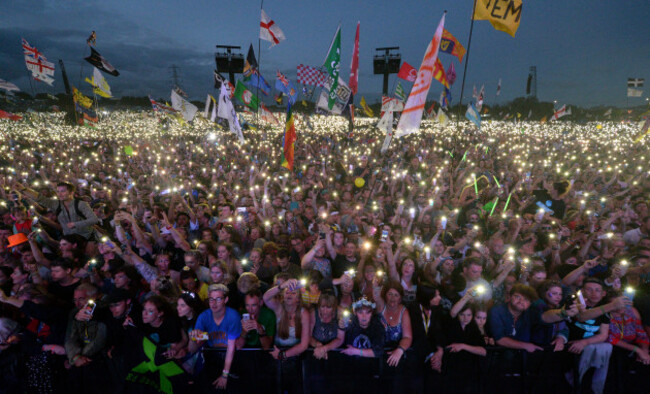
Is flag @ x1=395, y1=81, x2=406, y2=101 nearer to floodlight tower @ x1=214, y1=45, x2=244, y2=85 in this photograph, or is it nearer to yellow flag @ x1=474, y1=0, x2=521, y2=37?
yellow flag @ x1=474, y1=0, x2=521, y2=37

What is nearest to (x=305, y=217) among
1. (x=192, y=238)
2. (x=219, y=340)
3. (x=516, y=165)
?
(x=192, y=238)

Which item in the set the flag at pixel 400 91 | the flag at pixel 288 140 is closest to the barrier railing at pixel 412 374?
the flag at pixel 288 140

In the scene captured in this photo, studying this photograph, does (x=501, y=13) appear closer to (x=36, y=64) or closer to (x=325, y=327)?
(x=325, y=327)

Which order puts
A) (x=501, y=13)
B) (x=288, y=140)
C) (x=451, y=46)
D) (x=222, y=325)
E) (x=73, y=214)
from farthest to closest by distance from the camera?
(x=451, y=46) < (x=288, y=140) < (x=501, y=13) < (x=73, y=214) < (x=222, y=325)

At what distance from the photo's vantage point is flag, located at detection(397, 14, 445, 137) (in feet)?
24.3

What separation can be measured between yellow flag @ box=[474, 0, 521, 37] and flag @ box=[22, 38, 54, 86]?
1991 centimetres

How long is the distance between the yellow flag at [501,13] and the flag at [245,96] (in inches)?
409

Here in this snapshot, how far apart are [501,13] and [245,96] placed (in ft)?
37.0

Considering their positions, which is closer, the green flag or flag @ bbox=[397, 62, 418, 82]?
the green flag

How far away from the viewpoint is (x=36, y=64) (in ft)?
54.7

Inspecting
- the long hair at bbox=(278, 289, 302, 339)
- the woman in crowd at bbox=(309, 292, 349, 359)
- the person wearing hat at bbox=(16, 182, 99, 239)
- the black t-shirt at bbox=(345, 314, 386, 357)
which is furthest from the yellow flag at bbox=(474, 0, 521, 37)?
the person wearing hat at bbox=(16, 182, 99, 239)

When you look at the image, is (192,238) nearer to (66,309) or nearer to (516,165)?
(66,309)

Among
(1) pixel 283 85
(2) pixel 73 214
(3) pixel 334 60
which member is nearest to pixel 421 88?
(3) pixel 334 60

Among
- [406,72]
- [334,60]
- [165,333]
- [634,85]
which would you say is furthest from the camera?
→ [634,85]
